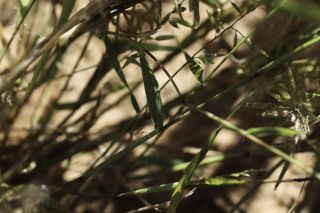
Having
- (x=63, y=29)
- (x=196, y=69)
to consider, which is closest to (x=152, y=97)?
(x=196, y=69)

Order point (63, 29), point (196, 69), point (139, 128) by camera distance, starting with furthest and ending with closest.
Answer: point (139, 128)
point (196, 69)
point (63, 29)

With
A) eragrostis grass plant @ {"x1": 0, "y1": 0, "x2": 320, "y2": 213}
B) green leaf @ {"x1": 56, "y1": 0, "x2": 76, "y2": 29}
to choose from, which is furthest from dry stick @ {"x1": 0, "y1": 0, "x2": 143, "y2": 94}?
eragrostis grass plant @ {"x1": 0, "y1": 0, "x2": 320, "y2": 213}

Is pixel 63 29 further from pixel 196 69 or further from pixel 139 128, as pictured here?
pixel 139 128

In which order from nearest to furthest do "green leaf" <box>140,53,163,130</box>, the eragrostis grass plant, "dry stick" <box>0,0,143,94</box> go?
1. "dry stick" <box>0,0,143,94</box>
2. "green leaf" <box>140,53,163,130</box>
3. the eragrostis grass plant

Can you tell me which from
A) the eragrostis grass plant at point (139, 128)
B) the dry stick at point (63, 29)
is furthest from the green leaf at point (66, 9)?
the eragrostis grass plant at point (139, 128)

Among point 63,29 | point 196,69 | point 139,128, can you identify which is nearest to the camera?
point 63,29

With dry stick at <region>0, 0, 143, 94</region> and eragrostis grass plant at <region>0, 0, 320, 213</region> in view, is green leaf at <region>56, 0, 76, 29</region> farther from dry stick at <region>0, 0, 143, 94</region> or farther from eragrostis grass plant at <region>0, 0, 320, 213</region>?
eragrostis grass plant at <region>0, 0, 320, 213</region>

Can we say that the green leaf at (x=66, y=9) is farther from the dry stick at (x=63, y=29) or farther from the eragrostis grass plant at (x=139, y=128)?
the eragrostis grass plant at (x=139, y=128)

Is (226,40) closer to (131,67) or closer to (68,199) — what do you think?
(131,67)
